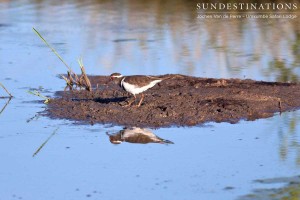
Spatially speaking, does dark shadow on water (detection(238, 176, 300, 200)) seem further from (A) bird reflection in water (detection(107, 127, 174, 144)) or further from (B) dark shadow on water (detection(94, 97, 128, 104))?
(B) dark shadow on water (detection(94, 97, 128, 104))

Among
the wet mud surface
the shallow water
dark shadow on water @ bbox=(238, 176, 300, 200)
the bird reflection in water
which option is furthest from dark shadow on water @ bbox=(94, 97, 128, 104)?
dark shadow on water @ bbox=(238, 176, 300, 200)

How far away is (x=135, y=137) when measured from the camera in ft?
27.6

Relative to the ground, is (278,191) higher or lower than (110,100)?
higher

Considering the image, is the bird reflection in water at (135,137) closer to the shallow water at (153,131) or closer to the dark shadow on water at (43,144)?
the shallow water at (153,131)

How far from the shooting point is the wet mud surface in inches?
357

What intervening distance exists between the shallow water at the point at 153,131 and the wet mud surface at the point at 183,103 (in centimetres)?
25

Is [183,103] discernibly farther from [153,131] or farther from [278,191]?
[278,191]

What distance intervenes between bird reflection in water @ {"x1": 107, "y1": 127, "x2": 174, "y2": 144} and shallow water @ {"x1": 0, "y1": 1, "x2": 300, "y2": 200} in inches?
3.4

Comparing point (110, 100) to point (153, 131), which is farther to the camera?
point (110, 100)

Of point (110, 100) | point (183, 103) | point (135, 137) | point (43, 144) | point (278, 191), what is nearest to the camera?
point (278, 191)

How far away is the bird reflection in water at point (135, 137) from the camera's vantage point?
27.0 feet

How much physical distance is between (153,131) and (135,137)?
10.9 inches

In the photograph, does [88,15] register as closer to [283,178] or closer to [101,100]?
[101,100]

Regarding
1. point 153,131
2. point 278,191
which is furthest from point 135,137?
point 278,191
